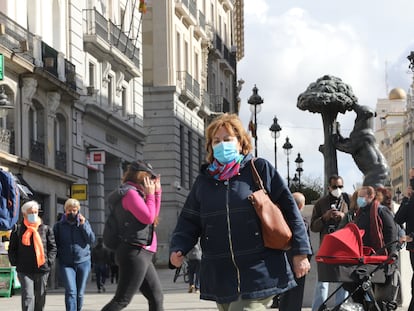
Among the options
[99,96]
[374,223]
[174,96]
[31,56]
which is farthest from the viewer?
[174,96]

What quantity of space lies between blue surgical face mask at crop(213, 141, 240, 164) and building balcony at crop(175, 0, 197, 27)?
47.8 m

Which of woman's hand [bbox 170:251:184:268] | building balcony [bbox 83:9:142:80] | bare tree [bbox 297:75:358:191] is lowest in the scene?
woman's hand [bbox 170:251:184:268]

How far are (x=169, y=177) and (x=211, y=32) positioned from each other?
14.1 m

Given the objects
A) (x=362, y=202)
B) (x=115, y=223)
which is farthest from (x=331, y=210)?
(x=115, y=223)

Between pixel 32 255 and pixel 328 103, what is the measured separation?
6171 millimetres

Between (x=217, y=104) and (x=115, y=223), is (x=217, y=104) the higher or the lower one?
the higher one

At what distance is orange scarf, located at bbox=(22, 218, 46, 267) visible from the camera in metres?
14.3

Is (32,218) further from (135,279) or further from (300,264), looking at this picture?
(300,264)

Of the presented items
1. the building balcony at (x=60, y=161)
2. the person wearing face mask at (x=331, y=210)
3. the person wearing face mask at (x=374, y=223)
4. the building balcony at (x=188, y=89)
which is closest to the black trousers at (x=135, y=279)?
the person wearing face mask at (x=374, y=223)

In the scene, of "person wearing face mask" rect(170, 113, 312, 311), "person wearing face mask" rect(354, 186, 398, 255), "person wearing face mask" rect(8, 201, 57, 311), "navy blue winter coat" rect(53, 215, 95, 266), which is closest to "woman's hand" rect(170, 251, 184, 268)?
"person wearing face mask" rect(170, 113, 312, 311)

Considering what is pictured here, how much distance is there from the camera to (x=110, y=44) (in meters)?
41.6

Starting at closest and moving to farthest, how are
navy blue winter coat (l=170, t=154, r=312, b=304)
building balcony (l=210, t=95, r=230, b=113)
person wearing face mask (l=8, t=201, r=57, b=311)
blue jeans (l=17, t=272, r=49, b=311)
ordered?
navy blue winter coat (l=170, t=154, r=312, b=304), blue jeans (l=17, t=272, r=49, b=311), person wearing face mask (l=8, t=201, r=57, b=311), building balcony (l=210, t=95, r=230, b=113)

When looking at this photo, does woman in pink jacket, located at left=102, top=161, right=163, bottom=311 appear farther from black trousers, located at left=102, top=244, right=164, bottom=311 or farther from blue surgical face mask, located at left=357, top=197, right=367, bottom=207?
blue surgical face mask, located at left=357, top=197, right=367, bottom=207

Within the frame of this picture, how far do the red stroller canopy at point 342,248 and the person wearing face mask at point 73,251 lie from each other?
173 inches
